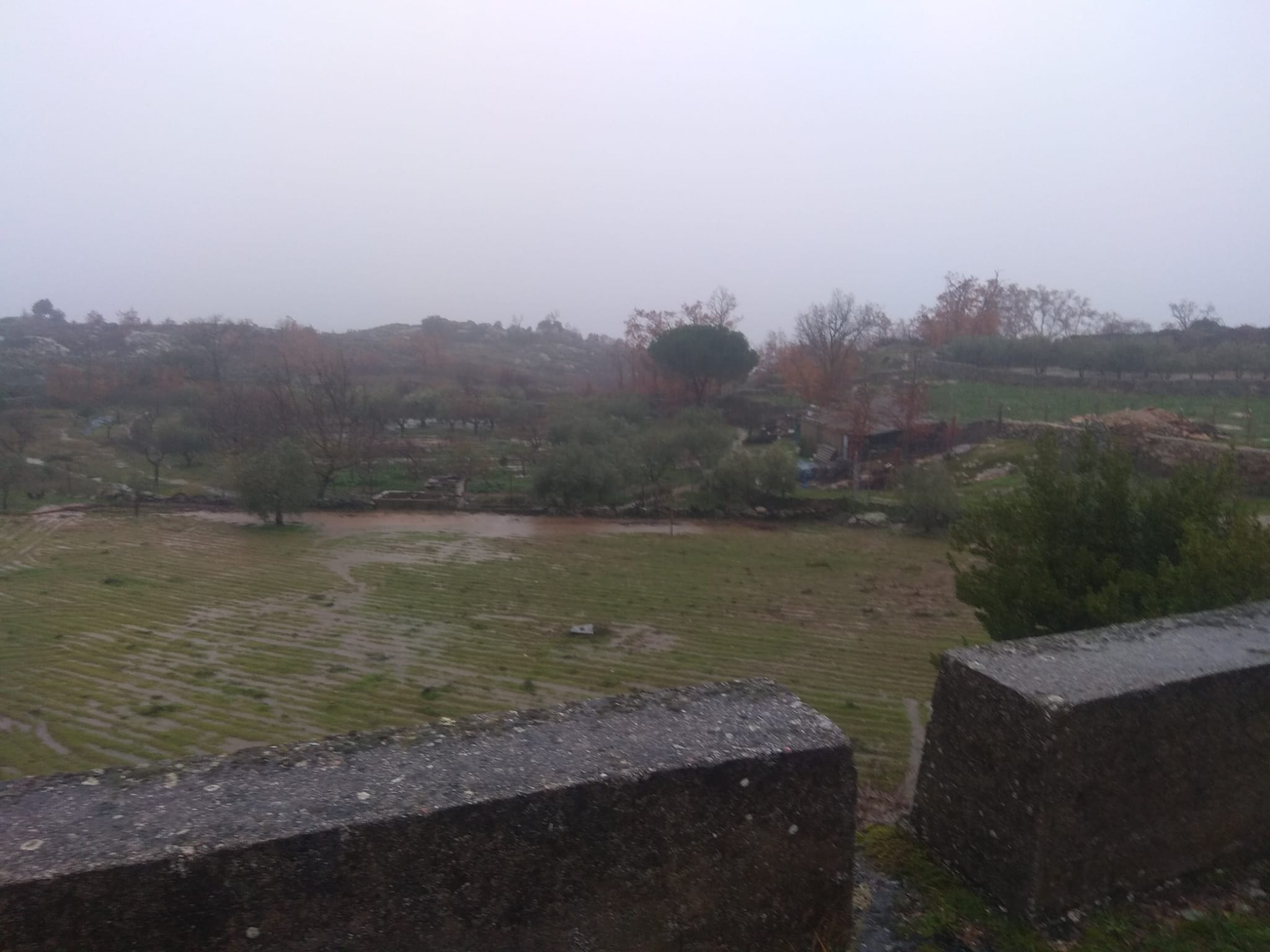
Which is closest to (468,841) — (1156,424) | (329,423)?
(1156,424)

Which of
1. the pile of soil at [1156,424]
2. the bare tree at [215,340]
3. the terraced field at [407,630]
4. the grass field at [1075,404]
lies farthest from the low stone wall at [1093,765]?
the bare tree at [215,340]

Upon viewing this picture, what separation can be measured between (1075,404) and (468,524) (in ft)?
84.4

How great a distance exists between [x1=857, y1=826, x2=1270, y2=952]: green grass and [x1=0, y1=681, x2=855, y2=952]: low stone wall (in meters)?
0.40

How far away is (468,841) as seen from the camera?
76.5 inches

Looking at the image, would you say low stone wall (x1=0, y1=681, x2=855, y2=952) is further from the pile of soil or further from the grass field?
the grass field

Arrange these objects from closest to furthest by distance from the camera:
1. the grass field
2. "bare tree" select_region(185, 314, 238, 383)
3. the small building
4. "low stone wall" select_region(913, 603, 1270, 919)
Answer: "low stone wall" select_region(913, 603, 1270, 919)
the grass field
the small building
"bare tree" select_region(185, 314, 238, 383)

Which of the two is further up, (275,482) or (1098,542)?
(1098,542)

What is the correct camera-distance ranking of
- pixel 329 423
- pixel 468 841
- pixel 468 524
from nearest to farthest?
1. pixel 468 841
2. pixel 468 524
3. pixel 329 423

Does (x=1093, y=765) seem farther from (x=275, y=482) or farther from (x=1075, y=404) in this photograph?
(x=1075, y=404)

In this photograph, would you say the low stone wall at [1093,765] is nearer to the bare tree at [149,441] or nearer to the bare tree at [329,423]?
the bare tree at [329,423]

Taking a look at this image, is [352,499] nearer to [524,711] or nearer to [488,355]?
[524,711]

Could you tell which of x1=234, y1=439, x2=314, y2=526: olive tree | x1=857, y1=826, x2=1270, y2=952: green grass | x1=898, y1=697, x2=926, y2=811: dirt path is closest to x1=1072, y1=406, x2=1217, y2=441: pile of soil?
x1=898, y1=697, x2=926, y2=811: dirt path

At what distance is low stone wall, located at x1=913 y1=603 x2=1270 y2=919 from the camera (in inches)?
97.4

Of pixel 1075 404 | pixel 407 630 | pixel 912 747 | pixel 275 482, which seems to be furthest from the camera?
pixel 1075 404
